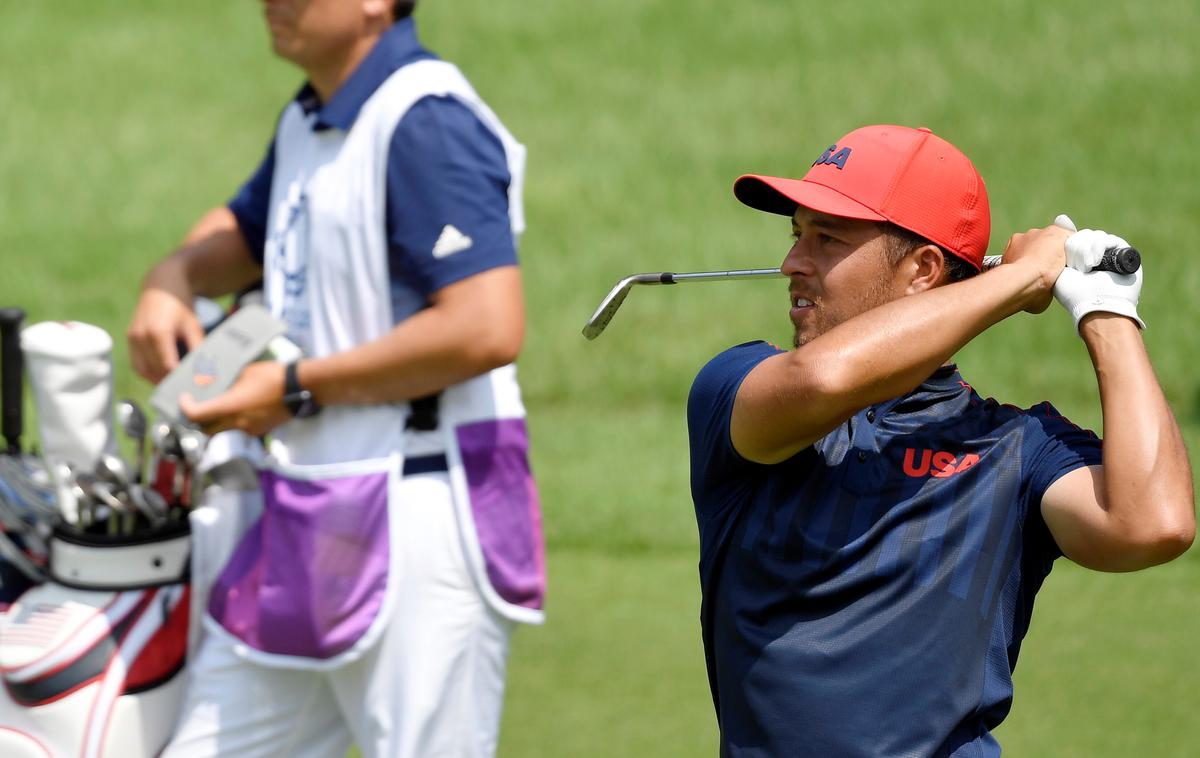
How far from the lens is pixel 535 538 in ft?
10.6

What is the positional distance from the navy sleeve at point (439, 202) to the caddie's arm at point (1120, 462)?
3.70 feet

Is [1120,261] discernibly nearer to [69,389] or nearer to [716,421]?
[716,421]

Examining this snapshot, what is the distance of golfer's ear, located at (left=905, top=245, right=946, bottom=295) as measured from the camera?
94.1 inches

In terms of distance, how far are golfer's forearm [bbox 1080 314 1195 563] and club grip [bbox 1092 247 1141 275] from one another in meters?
0.06

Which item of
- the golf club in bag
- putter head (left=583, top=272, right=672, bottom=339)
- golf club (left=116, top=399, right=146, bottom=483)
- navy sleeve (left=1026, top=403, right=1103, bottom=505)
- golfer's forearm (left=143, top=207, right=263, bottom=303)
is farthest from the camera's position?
golfer's forearm (left=143, top=207, right=263, bottom=303)

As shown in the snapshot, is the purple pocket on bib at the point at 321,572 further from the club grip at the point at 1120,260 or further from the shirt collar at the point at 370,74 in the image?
the club grip at the point at 1120,260

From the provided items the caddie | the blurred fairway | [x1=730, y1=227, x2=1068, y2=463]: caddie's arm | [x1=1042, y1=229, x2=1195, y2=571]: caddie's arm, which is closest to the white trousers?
the caddie

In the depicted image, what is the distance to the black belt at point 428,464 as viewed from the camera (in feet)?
10.2

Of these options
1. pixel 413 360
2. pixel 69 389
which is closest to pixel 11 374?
pixel 69 389

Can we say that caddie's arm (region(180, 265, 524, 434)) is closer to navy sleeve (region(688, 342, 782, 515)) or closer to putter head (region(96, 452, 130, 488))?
putter head (region(96, 452, 130, 488))

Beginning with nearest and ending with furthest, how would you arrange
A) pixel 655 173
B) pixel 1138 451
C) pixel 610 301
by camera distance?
pixel 1138 451
pixel 610 301
pixel 655 173

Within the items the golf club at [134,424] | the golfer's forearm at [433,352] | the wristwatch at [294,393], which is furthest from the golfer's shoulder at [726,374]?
the golf club at [134,424]

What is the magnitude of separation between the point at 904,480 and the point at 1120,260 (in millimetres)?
395

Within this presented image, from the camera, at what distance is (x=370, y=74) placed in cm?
316
